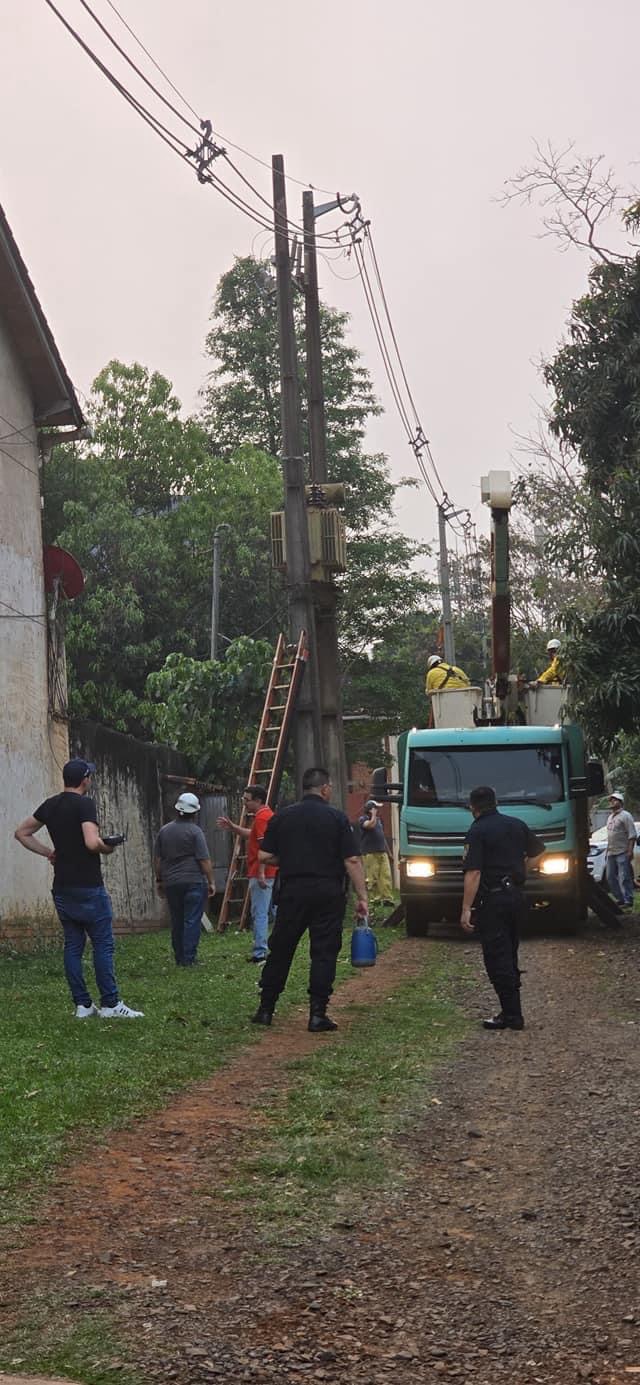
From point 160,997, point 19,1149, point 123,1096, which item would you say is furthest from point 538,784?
point 19,1149

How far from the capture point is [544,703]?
77.1ft

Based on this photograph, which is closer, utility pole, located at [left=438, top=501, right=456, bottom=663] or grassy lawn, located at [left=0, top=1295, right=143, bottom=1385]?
grassy lawn, located at [left=0, top=1295, right=143, bottom=1385]

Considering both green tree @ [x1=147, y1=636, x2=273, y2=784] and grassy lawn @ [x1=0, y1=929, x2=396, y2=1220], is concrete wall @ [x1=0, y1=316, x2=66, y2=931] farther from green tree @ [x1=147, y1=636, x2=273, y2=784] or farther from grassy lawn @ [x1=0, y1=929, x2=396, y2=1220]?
green tree @ [x1=147, y1=636, x2=273, y2=784]

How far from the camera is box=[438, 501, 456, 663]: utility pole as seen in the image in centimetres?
4169

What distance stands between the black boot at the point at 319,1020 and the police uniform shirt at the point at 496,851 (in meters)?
1.46

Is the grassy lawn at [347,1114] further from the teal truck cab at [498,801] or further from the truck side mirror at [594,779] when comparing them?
the truck side mirror at [594,779]

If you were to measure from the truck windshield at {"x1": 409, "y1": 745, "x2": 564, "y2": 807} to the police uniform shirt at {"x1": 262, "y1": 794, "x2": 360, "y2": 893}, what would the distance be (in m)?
9.47

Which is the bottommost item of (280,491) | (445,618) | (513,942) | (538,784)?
(513,942)

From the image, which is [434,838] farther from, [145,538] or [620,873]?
[145,538]

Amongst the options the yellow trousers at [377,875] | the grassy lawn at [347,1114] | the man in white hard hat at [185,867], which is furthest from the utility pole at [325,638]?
the grassy lawn at [347,1114]

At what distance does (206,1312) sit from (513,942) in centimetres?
705

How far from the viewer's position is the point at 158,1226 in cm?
616

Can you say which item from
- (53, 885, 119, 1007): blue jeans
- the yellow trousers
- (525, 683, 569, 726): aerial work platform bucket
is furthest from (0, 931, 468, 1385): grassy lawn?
the yellow trousers

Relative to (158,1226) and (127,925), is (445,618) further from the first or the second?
(158,1226)
